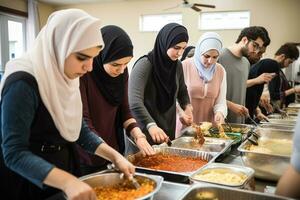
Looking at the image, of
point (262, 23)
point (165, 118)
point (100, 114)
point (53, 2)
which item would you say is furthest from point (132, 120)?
point (53, 2)

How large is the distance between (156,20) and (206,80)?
4744 mm

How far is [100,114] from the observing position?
148 centimetres

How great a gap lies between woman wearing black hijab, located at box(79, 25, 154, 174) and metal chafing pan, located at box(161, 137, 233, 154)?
9.2 inches

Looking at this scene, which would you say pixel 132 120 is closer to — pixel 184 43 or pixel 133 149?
pixel 133 149

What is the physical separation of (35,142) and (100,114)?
470 mm

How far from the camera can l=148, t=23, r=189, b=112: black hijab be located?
1.84 metres

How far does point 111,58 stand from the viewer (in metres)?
1.43

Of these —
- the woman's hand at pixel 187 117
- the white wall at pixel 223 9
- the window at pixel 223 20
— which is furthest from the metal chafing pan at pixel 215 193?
the window at pixel 223 20

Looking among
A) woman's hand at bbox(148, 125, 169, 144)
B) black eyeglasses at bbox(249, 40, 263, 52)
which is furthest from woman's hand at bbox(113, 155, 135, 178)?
black eyeglasses at bbox(249, 40, 263, 52)

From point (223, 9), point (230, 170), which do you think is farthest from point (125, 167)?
point (223, 9)

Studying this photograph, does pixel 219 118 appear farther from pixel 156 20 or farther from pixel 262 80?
pixel 156 20

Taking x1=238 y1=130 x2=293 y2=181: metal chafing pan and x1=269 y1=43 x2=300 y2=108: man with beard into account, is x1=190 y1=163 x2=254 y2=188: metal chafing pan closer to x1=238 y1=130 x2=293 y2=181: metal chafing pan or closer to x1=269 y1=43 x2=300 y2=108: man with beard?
x1=238 y1=130 x2=293 y2=181: metal chafing pan

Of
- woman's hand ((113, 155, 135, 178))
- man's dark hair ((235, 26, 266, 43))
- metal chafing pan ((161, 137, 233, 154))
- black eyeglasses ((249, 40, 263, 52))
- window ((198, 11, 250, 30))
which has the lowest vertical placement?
metal chafing pan ((161, 137, 233, 154))

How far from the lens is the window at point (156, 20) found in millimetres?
6555
